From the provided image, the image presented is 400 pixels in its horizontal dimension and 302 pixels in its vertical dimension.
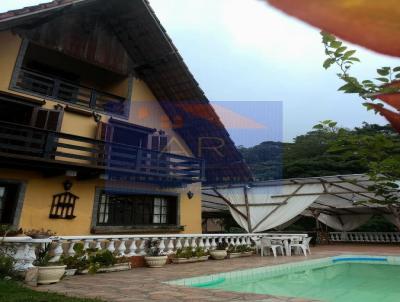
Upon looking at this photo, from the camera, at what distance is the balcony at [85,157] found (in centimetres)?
936

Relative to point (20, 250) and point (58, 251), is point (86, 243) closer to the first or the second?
point (58, 251)

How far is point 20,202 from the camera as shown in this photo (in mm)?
9641

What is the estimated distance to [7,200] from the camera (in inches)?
385

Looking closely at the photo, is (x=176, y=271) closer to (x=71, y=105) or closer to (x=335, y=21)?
(x=71, y=105)

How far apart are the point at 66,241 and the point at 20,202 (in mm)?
2321

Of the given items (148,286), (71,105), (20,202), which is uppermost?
(71,105)

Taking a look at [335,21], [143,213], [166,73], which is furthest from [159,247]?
[335,21]

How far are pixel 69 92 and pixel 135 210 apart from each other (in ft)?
15.6

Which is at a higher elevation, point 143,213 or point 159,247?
point 143,213

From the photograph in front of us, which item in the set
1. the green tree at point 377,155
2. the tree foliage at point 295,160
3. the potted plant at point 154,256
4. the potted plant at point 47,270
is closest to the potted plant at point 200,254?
the potted plant at point 154,256

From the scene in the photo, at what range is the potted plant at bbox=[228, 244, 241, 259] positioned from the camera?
12759mm

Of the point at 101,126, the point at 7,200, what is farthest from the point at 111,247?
the point at 101,126

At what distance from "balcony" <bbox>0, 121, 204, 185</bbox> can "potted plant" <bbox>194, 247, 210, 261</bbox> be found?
2695 mm

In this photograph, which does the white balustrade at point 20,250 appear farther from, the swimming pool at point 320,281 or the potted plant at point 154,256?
the potted plant at point 154,256
